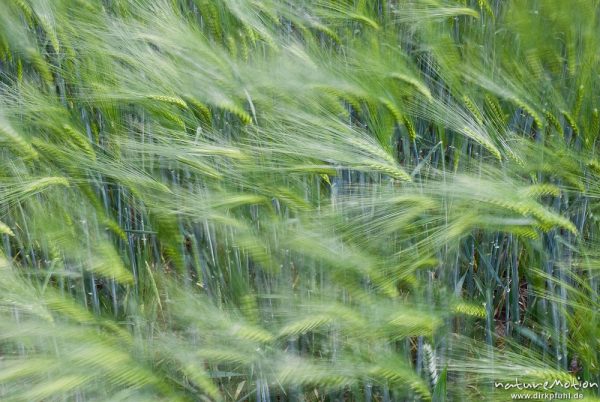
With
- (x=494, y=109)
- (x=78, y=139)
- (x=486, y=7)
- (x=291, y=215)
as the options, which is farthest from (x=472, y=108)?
(x=78, y=139)

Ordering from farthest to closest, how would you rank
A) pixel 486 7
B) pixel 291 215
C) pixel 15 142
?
pixel 486 7, pixel 291 215, pixel 15 142

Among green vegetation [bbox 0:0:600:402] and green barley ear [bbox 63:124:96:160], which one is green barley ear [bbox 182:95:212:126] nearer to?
green vegetation [bbox 0:0:600:402]

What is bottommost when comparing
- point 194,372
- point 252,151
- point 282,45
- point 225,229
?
point 194,372

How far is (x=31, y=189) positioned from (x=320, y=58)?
1.56 feet

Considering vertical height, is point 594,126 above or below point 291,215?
above

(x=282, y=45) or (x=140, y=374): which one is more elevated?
(x=282, y=45)

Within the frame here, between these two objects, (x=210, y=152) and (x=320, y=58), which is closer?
(x=210, y=152)

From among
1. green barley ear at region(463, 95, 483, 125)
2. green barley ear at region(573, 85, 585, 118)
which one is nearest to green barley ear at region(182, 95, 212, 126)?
green barley ear at region(463, 95, 483, 125)

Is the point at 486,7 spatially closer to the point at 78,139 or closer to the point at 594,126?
the point at 594,126

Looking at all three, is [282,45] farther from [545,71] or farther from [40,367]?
[40,367]

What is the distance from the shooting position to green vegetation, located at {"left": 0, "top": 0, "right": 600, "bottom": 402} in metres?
0.84

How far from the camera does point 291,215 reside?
1116 mm

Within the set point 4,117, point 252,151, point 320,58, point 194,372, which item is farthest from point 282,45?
point 194,372

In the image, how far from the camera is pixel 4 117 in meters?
1.01
